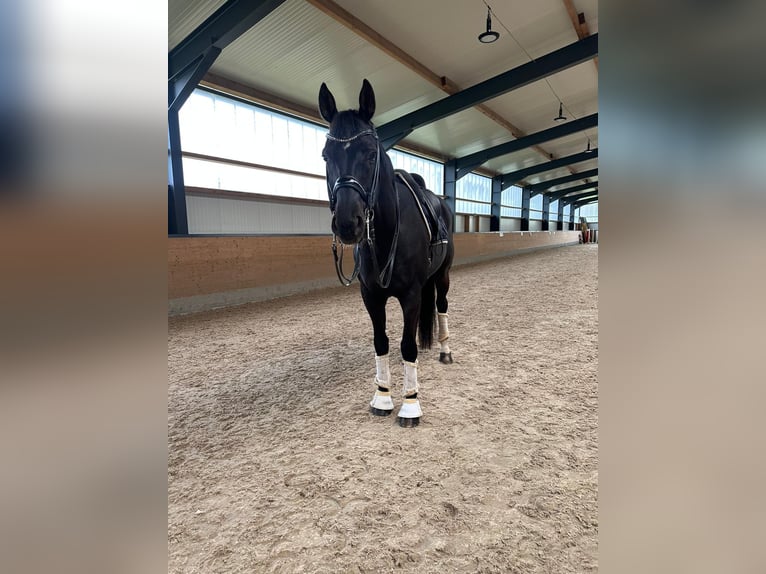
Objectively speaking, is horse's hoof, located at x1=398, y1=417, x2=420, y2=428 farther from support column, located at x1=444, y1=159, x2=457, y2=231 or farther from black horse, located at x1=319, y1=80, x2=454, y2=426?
support column, located at x1=444, y1=159, x2=457, y2=231

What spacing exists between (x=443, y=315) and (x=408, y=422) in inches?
50.0

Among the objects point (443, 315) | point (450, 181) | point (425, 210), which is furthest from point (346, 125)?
point (450, 181)

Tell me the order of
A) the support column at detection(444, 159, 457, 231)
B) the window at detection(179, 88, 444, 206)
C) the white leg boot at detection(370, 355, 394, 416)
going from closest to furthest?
the white leg boot at detection(370, 355, 394, 416), the window at detection(179, 88, 444, 206), the support column at detection(444, 159, 457, 231)

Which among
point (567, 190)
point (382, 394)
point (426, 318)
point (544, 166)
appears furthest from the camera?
point (567, 190)

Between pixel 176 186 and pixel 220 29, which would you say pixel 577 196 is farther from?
pixel 176 186

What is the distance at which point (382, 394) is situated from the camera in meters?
2.03

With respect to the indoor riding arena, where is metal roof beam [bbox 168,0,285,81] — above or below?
above

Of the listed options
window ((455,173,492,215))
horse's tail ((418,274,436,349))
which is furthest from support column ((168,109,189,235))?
window ((455,173,492,215))

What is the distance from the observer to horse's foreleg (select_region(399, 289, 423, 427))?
1869mm

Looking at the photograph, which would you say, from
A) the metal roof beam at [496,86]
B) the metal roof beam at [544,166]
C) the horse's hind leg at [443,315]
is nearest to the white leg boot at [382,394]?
the horse's hind leg at [443,315]

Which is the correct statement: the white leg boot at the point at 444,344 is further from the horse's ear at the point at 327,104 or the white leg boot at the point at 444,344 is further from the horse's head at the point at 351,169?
the horse's ear at the point at 327,104

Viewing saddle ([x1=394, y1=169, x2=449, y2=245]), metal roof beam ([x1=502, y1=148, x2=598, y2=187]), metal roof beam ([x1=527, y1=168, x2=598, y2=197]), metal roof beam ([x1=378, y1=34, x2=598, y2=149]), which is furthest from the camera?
metal roof beam ([x1=527, y1=168, x2=598, y2=197])

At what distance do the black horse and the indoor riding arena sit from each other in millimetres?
16
